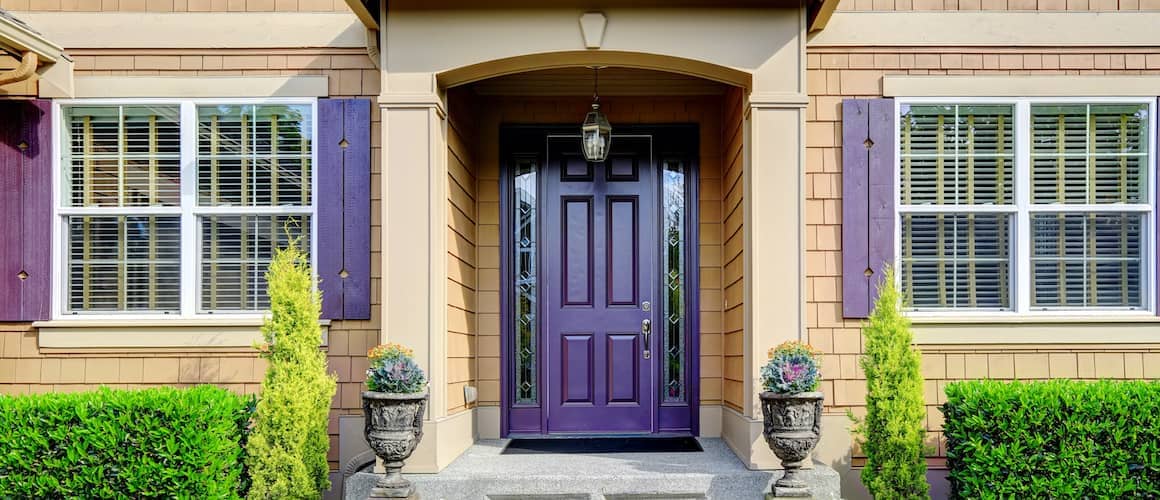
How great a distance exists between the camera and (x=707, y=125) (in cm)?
558

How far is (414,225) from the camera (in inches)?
175

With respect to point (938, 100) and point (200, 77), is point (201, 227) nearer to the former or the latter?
point (200, 77)

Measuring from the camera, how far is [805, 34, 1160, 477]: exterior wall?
471cm

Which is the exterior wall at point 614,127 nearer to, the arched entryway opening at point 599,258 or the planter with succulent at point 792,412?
the arched entryway opening at point 599,258

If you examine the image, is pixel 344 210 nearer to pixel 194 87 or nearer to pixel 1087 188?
pixel 194 87

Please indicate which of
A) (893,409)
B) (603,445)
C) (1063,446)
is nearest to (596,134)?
(603,445)

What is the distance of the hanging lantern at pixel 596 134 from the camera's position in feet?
16.8

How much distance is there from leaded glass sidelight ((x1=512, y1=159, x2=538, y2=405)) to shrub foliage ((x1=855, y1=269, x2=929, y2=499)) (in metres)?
2.18

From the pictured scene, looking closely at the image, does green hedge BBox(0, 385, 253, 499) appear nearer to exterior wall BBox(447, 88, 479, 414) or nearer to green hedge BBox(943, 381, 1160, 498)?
exterior wall BBox(447, 88, 479, 414)

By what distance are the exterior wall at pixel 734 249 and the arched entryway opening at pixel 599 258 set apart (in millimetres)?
125

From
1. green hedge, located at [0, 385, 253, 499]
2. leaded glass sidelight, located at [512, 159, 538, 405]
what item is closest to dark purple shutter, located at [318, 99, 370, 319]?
green hedge, located at [0, 385, 253, 499]

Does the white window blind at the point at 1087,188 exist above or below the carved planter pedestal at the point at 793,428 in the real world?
above

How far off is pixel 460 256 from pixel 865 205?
2357 millimetres

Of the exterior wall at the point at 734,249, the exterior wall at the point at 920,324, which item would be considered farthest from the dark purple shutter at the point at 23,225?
the exterior wall at the point at 920,324
